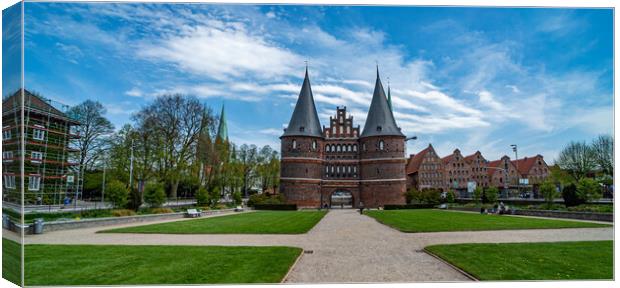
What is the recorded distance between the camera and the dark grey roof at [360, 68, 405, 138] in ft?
150

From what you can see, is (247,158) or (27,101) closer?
(27,101)

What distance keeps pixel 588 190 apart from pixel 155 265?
88.6 feet

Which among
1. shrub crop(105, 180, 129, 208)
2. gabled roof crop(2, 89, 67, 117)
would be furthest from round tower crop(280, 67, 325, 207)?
gabled roof crop(2, 89, 67, 117)

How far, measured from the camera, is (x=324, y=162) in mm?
47844

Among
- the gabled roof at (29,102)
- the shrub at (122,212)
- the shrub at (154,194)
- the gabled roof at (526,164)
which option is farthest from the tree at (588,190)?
the gabled roof at (526,164)

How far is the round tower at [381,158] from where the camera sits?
146 feet

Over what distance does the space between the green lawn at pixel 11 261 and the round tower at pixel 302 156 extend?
36.0 metres

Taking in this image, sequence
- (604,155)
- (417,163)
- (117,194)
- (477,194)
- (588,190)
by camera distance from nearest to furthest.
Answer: (604,155)
(117,194)
(588,190)
(477,194)
(417,163)

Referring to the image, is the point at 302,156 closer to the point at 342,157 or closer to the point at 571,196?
the point at 342,157

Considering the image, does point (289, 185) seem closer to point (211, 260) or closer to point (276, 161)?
point (276, 161)

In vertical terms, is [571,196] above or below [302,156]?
below

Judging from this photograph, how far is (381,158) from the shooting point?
45.3 meters

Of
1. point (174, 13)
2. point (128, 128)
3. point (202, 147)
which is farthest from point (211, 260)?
point (202, 147)

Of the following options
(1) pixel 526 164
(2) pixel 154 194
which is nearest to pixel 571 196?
(2) pixel 154 194
